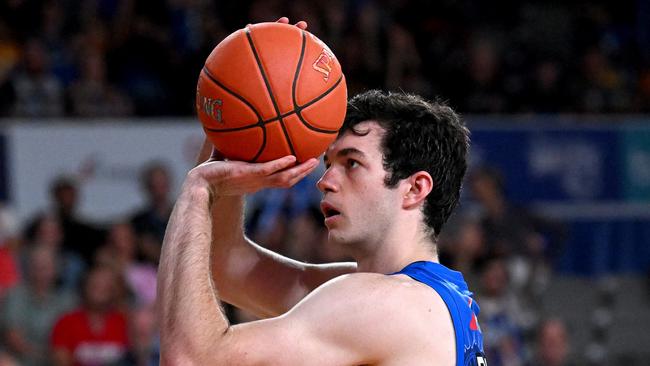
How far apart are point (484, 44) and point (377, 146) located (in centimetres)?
932

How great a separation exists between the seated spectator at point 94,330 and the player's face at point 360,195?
5.04 m

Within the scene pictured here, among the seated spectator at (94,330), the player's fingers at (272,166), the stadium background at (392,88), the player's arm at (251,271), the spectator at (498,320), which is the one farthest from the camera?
the stadium background at (392,88)

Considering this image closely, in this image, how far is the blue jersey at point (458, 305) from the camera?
3492mm

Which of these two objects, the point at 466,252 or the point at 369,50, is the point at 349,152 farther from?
the point at 369,50

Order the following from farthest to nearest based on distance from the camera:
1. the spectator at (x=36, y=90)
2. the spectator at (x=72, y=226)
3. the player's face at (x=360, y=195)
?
the spectator at (x=36, y=90) < the spectator at (x=72, y=226) < the player's face at (x=360, y=195)

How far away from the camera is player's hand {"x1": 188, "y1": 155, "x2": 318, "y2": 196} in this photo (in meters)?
3.43

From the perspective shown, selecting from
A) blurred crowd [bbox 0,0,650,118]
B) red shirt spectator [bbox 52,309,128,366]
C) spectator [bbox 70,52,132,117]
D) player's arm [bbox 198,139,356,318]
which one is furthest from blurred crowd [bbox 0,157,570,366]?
player's arm [bbox 198,139,356,318]

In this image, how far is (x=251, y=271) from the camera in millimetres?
4211

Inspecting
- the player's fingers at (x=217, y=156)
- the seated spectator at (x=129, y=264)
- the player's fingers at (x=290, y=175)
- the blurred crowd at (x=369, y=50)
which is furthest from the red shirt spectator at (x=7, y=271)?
the player's fingers at (x=290, y=175)

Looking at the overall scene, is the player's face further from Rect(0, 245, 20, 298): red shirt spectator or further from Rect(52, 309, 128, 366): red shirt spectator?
Rect(0, 245, 20, 298): red shirt spectator

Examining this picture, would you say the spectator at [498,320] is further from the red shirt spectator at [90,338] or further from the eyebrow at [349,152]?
the eyebrow at [349,152]

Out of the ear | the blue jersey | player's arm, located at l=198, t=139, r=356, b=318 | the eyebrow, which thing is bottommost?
player's arm, located at l=198, t=139, r=356, b=318

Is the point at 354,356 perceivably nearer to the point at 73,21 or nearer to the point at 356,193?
the point at 356,193

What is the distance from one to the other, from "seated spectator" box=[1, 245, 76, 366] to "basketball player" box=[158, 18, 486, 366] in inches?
187
